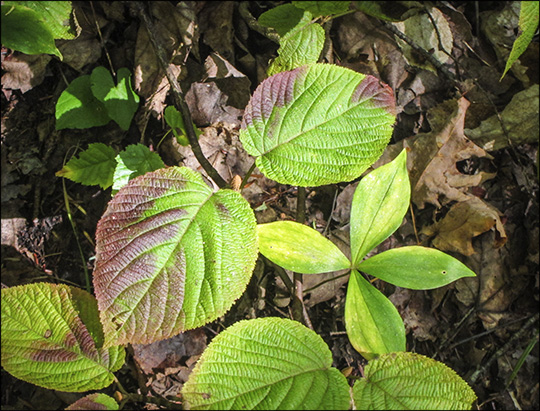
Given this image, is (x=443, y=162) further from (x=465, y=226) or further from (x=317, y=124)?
(x=317, y=124)

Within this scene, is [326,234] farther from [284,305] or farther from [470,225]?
[470,225]

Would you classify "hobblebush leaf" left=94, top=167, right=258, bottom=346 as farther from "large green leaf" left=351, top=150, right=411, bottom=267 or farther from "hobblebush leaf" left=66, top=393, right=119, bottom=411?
"large green leaf" left=351, top=150, right=411, bottom=267

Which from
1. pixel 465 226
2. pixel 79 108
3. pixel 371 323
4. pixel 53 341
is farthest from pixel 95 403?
pixel 465 226

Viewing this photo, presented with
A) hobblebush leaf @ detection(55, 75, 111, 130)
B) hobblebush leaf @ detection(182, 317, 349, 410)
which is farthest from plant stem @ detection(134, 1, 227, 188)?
hobblebush leaf @ detection(182, 317, 349, 410)

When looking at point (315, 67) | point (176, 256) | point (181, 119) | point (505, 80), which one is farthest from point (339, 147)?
point (505, 80)

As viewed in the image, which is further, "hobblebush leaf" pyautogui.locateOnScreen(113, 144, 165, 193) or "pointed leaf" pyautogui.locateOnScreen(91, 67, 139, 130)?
"pointed leaf" pyautogui.locateOnScreen(91, 67, 139, 130)
